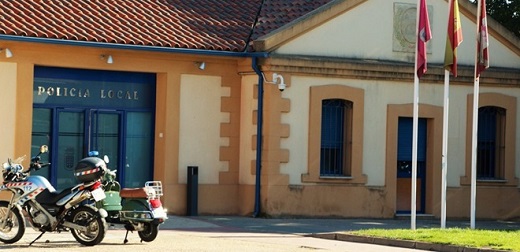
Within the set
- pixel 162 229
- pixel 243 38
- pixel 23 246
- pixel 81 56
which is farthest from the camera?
pixel 243 38

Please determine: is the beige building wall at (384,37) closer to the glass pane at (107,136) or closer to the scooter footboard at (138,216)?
the glass pane at (107,136)

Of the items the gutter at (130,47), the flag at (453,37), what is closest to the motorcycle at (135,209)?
the gutter at (130,47)

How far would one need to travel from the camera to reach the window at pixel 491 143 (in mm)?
28141

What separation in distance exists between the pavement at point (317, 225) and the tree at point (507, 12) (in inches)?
291

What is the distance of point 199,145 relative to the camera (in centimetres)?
2567

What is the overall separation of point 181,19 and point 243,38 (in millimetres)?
1384

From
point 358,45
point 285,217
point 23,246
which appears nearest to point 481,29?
point 358,45

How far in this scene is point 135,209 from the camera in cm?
1858

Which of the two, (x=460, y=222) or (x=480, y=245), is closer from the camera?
(x=480, y=245)

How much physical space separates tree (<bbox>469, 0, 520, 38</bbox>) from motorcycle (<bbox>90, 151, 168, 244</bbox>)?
1706 centimetres

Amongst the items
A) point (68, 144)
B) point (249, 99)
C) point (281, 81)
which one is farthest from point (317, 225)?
point (68, 144)

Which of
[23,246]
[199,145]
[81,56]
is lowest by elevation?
[23,246]

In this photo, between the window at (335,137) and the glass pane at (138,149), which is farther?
the window at (335,137)

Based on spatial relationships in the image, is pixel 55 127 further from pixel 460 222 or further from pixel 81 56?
pixel 460 222
